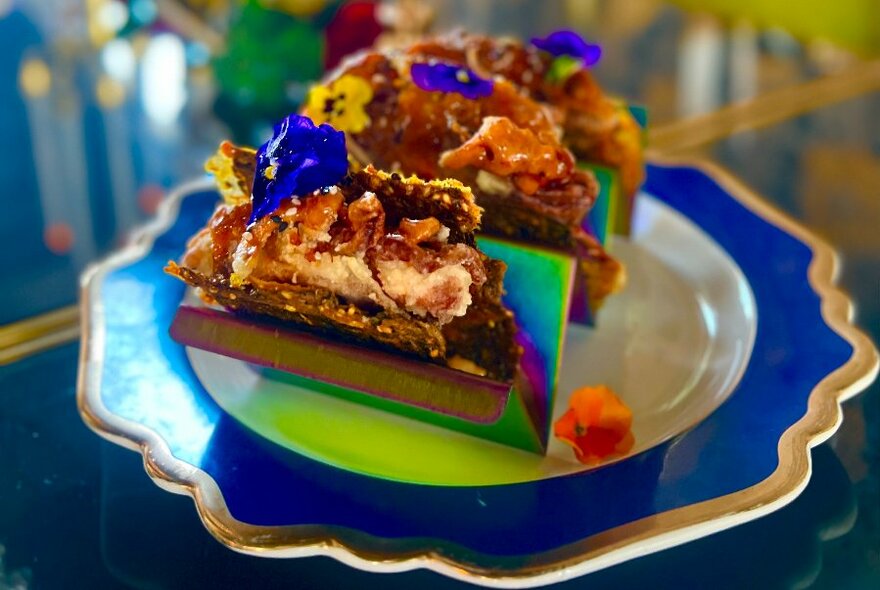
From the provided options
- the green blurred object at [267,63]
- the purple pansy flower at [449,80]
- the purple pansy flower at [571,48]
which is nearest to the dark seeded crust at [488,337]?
the purple pansy flower at [449,80]

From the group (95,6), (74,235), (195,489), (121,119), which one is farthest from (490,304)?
(95,6)

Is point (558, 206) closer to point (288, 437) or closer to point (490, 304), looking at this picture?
point (490, 304)

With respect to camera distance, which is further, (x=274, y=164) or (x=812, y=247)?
(x=812, y=247)

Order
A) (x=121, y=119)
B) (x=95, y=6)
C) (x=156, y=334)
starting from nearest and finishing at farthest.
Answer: (x=156, y=334) → (x=121, y=119) → (x=95, y=6)

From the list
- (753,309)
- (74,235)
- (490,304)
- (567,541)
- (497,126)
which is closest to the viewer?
(567,541)

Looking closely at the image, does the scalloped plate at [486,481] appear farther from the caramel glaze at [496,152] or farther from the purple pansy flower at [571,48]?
the purple pansy flower at [571,48]

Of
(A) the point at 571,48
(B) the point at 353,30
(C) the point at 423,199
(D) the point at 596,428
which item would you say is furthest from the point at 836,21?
(C) the point at 423,199

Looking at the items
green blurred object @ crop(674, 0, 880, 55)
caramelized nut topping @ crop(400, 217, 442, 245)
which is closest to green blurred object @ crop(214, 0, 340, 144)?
caramelized nut topping @ crop(400, 217, 442, 245)
